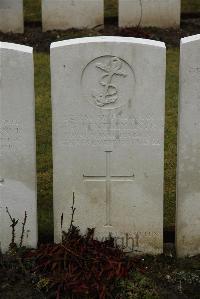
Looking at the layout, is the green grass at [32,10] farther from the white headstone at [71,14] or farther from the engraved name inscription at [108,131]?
the engraved name inscription at [108,131]

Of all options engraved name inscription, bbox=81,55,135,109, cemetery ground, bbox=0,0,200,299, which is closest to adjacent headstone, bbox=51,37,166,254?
engraved name inscription, bbox=81,55,135,109

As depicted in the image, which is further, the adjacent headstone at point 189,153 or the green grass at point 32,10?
the green grass at point 32,10

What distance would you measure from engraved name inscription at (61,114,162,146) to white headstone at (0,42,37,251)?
0.30 m

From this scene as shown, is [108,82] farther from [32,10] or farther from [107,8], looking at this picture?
[32,10]

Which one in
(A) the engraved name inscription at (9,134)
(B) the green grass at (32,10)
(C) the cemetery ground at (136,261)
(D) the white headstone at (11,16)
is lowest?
(C) the cemetery ground at (136,261)

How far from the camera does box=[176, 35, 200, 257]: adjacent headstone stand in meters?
5.16

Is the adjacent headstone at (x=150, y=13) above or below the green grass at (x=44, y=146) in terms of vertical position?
above

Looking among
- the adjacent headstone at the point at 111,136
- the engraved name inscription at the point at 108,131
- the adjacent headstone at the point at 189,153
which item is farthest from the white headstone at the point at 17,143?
the adjacent headstone at the point at 189,153

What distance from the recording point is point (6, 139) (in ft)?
17.5

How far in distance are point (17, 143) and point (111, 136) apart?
70cm

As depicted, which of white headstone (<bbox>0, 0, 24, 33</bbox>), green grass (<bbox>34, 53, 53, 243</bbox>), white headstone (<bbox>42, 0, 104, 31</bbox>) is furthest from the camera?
white headstone (<bbox>42, 0, 104, 31</bbox>)

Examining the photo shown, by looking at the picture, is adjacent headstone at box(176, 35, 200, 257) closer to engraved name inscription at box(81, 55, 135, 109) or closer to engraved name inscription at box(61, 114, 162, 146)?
engraved name inscription at box(61, 114, 162, 146)

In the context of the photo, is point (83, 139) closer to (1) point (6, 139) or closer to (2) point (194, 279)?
(1) point (6, 139)

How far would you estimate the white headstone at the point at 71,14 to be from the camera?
11.4 metres
